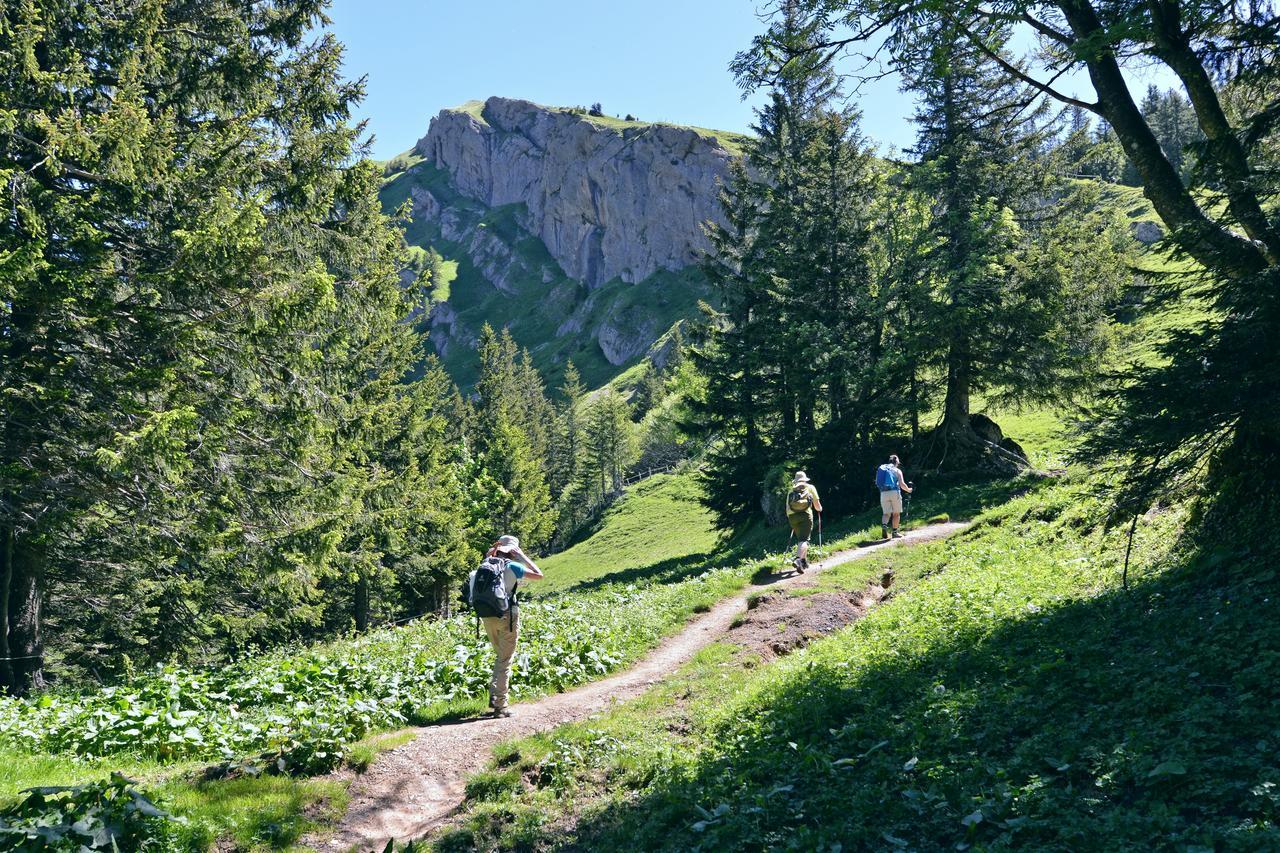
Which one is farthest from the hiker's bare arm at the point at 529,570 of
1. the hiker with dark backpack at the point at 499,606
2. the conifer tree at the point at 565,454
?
the conifer tree at the point at 565,454

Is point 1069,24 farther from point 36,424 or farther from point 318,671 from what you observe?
point 36,424

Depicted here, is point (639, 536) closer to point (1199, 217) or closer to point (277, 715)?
point (277, 715)

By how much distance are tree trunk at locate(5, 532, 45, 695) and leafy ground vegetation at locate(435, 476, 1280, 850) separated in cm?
1011

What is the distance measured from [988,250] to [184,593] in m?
24.8

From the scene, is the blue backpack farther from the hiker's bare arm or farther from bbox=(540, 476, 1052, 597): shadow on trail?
the hiker's bare arm

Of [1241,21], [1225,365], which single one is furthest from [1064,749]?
[1241,21]

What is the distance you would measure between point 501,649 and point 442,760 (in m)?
1.90

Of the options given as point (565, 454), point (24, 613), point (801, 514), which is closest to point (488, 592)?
point (801, 514)

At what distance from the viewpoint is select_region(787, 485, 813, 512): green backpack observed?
16734 mm

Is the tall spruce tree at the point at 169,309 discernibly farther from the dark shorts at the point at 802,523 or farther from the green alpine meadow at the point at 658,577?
the dark shorts at the point at 802,523

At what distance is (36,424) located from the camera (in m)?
11.8

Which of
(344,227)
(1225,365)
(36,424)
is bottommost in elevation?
(1225,365)

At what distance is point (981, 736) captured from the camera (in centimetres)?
595

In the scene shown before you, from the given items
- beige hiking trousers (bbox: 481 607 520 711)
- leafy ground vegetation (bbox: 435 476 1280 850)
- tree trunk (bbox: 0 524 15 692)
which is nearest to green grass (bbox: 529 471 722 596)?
tree trunk (bbox: 0 524 15 692)
